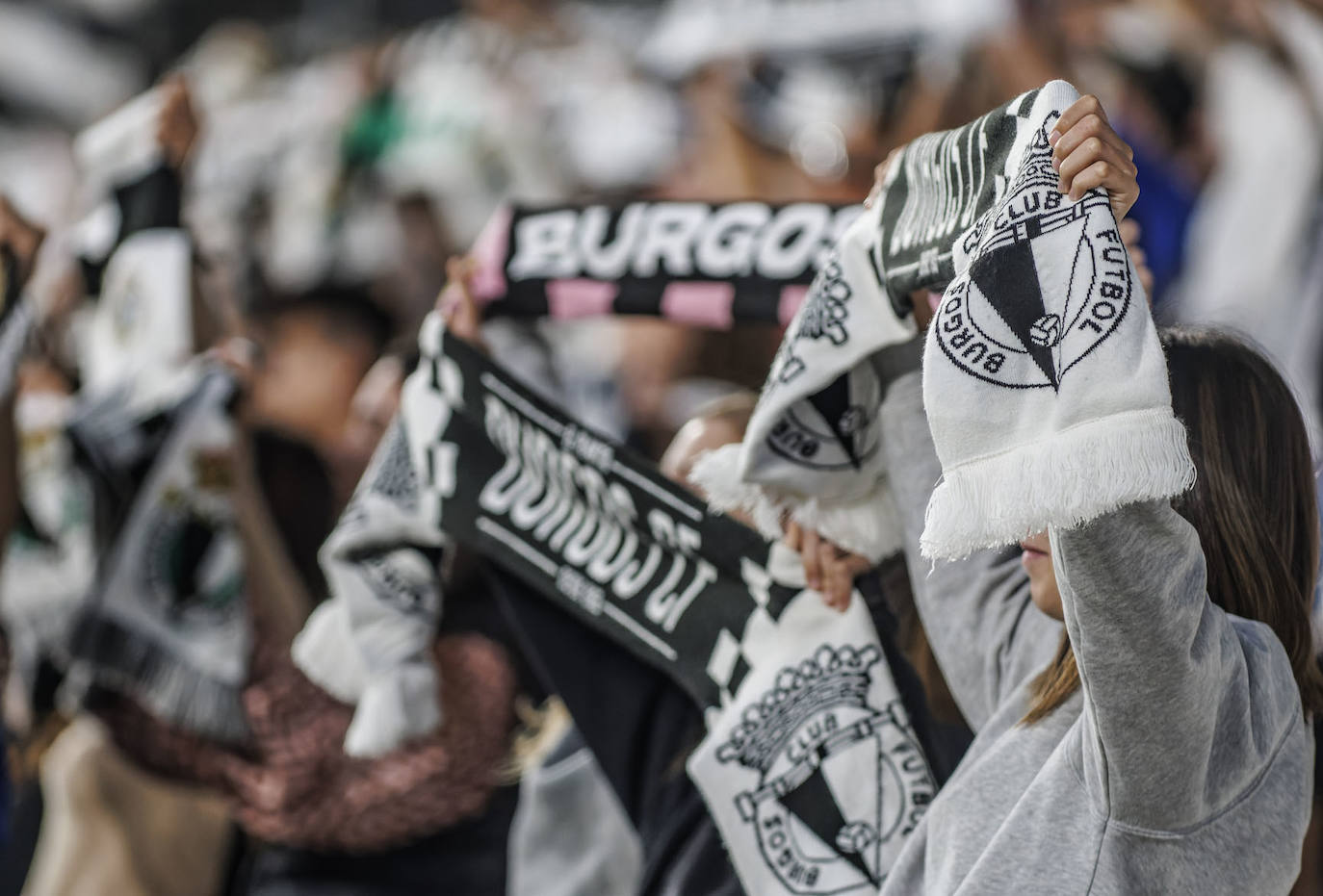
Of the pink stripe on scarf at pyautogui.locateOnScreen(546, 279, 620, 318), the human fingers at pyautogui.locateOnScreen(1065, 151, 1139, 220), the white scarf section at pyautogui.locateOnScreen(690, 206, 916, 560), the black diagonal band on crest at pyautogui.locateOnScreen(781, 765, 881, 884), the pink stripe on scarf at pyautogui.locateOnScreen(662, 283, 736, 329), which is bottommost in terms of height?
the black diagonal band on crest at pyautogui.locateOnScreen(781, 765, 881, 884)

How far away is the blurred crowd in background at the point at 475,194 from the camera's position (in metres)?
2.27

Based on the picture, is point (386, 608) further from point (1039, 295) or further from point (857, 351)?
point (1039, 295)

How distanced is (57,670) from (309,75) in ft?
10.5

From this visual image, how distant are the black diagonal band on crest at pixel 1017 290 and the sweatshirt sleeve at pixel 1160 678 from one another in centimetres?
11

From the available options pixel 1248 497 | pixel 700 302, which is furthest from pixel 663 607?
pixel 1248 497

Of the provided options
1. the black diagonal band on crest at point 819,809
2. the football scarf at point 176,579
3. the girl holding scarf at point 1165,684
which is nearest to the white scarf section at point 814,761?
the black diagonal band on crest at point 819,809

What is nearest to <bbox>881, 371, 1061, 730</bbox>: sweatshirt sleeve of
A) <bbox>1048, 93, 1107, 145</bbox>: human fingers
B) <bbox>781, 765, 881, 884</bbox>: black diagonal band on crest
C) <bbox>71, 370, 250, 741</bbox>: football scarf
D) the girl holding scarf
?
the girl holding scarf

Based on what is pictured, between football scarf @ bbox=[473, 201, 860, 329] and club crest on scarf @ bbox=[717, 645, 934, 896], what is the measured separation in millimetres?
385

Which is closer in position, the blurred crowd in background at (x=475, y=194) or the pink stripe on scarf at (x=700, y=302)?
the pink stripe on scarf at (x=700, y=302)

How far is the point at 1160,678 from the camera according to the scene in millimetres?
1006

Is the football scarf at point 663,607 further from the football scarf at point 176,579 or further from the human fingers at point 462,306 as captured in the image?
the football scarf at point 176,579

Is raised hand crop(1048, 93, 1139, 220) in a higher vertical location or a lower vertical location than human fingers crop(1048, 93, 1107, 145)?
lower

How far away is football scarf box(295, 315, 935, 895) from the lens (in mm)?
1478

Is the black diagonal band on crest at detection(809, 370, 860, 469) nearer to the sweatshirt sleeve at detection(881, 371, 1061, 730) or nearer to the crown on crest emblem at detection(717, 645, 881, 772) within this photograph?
the sweatshirt sleeve at detection(881, 371, 1061, 730)
